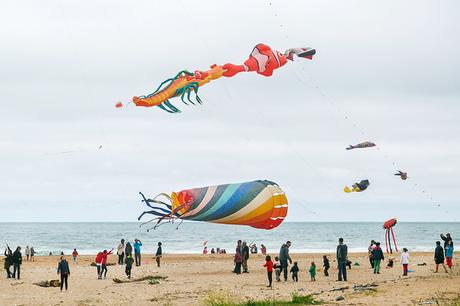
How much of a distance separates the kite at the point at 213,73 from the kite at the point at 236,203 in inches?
188

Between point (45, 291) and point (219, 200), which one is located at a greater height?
point (219, 200)

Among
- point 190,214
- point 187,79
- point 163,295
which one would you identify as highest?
point 187,79

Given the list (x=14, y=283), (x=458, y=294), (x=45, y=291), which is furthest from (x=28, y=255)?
(x=458, y=294)

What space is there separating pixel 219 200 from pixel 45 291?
7.29 metres

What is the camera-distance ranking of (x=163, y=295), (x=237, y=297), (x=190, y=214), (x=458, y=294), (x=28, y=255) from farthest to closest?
(x=28, y=255) < (x=190, y=214) < (x=163, y=295) < (x=237, y=297) < (x=458, y=294)

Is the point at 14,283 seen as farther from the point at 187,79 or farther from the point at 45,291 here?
the point at 187,79

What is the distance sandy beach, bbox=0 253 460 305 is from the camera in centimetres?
1752

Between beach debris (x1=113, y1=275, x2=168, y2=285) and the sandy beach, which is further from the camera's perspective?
beach debris (x1=113, y1=275, x2=168, y2=285)

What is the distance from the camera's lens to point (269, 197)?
81.6 feet

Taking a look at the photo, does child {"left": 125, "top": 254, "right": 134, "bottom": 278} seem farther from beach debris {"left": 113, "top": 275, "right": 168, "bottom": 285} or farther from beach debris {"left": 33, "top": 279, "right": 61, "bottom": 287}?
beach debris {"left": 33, "top": 279, "right": 61, "bottom": 287}

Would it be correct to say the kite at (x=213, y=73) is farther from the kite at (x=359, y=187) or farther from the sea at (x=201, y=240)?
the sea at (x=201, y=240)

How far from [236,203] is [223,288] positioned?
384cm

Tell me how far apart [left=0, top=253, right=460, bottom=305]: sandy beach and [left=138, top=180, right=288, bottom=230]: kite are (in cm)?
244

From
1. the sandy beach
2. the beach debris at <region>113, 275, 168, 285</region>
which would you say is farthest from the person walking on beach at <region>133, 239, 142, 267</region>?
the beach debris at <region>113, 275, 168, 285</region>
